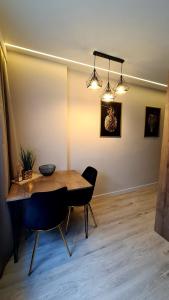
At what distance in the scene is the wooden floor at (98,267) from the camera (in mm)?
1388

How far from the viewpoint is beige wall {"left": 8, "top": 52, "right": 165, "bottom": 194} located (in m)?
2.29

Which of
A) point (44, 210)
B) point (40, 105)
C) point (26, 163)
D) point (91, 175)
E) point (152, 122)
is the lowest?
point (44, 210)

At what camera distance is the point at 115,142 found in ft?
10.8

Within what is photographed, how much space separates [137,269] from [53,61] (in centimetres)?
293

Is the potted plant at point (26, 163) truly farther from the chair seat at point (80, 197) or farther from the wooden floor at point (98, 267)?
the wooden floor at point (98, 267)

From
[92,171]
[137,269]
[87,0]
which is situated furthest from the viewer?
[92,171]

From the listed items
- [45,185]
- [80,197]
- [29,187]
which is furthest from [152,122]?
[29,187]

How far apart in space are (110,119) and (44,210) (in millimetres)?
2213

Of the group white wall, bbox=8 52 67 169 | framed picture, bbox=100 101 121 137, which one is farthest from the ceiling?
framed picture, bbox=100 101 121 137

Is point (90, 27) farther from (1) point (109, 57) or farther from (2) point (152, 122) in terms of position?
(2) point (152, 122)

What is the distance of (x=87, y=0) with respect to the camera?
124cm

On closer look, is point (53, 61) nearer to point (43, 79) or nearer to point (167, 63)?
point (43, 79)

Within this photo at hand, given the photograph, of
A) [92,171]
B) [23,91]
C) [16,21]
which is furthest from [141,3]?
[92,171]

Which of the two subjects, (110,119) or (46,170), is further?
(110,119)
